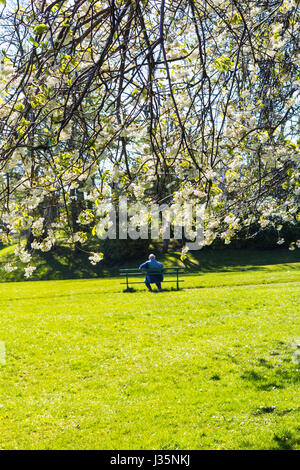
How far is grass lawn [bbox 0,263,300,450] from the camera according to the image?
15.1ft

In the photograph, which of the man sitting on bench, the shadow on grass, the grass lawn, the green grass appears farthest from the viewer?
the green grass

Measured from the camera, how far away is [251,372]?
20.1 feet

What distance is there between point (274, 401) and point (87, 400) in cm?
226

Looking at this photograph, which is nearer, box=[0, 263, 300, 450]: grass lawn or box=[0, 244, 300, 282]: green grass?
box=[0, 263, 300, 450]: grass lawn

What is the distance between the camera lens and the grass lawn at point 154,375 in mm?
4617

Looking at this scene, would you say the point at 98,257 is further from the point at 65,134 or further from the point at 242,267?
the point at 242,267
